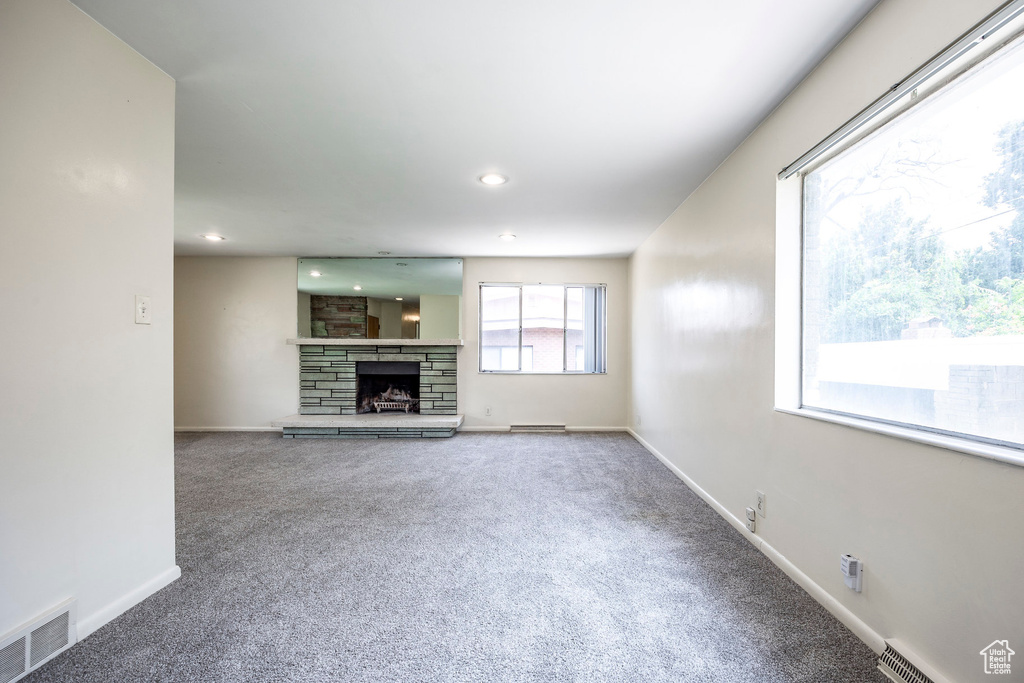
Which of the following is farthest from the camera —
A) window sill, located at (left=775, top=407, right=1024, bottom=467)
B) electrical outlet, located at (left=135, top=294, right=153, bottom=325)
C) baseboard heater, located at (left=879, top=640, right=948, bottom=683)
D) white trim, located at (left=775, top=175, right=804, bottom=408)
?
white trim, located at (left=775, top=175, right=804, bottom=408)

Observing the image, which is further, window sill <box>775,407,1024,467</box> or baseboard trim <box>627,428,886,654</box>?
baseboard trim <box>627,428,886,654</box>

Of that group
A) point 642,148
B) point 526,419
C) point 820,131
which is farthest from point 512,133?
point 526,419

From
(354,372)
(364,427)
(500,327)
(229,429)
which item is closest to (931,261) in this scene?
(500,327)

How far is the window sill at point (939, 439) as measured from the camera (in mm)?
1145

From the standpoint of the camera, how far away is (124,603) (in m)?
1.76

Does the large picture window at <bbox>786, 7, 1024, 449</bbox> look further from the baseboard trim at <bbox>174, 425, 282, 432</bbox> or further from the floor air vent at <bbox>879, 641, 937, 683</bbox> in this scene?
the baseboard trim at <bbox>174, 425, 282, 432</bbox>

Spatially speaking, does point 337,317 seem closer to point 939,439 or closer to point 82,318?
point 82,318

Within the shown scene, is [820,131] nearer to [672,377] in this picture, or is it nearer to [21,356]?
[672,377]

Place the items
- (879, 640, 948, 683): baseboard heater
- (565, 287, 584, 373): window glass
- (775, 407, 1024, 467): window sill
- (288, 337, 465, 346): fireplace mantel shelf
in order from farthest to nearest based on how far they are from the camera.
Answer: (565, 287, 584, 373): window glass
(288, 337, 465, 346): fireplace mantel shelf
(879, 640, 948, 683): baseboard heater
(775, 407, 1024, 467): window sill

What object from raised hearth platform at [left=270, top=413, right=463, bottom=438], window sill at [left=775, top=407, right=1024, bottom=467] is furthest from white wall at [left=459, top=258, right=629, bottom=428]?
window sill at [left=775, top=407, right=1024, bottom=467]

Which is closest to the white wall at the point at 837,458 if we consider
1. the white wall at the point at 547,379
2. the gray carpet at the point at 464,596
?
the gray carpet at the point at 464,596

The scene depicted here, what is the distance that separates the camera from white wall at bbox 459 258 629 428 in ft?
19.3

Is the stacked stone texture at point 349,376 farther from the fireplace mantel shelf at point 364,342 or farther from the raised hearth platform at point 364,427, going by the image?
the raised hearth platform at point 364,427

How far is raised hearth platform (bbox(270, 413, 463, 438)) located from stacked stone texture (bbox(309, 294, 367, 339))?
105cm
